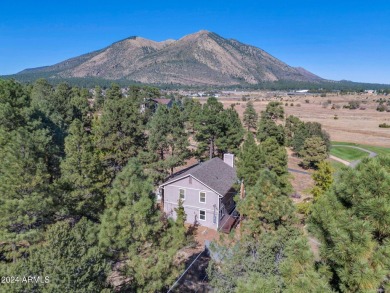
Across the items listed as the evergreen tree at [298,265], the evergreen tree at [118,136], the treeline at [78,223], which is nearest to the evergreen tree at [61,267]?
the treeline at [78,223]

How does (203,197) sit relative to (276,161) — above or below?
below

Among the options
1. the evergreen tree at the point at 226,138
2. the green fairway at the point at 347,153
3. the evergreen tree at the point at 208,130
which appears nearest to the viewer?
the evergreen tree at the point at 208,130

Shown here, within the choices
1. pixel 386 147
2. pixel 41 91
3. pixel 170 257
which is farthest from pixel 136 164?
pixel 386 147

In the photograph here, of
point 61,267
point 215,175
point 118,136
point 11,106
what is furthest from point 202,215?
point 11,106

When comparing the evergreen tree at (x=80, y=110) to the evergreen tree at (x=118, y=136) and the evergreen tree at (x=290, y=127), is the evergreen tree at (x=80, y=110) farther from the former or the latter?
the evergreen tree at (x=290, y=127)

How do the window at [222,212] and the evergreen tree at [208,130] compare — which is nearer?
the window at [222,212]

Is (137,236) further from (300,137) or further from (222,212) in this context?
(300,137)

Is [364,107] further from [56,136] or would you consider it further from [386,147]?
[56,136]
